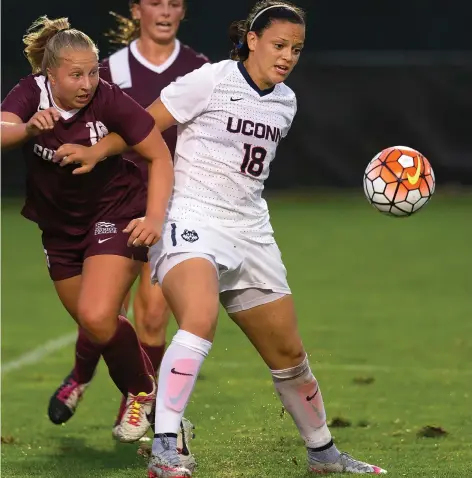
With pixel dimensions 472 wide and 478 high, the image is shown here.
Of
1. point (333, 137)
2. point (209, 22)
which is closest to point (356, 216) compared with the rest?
point (333, 137)

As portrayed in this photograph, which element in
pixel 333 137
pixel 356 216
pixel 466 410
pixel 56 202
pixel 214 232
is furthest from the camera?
pixel 333 137

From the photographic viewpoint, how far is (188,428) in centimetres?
548

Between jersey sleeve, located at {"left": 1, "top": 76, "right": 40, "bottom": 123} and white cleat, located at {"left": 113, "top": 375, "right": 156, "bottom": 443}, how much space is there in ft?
4.78

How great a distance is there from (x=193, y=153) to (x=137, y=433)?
134cm

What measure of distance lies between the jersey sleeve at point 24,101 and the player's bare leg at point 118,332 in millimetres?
739

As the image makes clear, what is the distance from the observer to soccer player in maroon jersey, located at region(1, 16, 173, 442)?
5.25 meters

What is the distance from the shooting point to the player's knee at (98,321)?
220 inches

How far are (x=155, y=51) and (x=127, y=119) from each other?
194cm

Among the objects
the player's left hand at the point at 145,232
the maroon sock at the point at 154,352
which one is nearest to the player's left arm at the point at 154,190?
the player's left hand at the point at 145,232

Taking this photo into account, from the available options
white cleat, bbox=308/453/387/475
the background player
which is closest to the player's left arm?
white cleat, bbox=308/453/387/475

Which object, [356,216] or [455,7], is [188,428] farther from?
[455,7]

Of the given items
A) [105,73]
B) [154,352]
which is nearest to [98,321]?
[154,352]

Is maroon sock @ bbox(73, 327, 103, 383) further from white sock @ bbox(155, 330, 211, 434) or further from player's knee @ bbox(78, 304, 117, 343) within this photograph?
white sock @ bbox(155, 330, 211, 434)

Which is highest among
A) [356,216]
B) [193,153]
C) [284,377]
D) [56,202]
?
[193,153]
